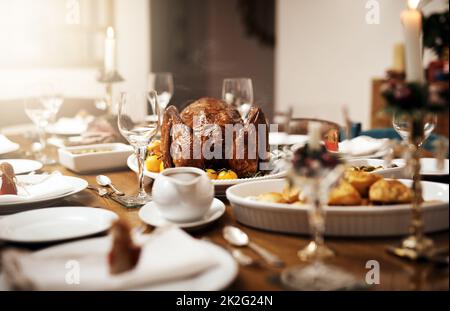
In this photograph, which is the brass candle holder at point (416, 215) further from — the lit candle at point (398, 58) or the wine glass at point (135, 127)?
the lit candle at point (398, 58)

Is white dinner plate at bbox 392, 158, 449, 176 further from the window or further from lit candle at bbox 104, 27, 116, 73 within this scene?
the window

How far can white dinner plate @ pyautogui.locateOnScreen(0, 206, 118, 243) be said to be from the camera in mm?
1010

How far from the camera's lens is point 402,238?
100 centimetres

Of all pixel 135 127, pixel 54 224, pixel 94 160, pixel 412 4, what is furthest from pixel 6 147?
pixel 412 4

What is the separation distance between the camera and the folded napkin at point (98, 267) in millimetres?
745

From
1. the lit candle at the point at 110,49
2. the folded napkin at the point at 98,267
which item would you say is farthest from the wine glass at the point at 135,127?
the lit candle at the point at 110,49

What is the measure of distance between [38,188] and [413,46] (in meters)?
0.96

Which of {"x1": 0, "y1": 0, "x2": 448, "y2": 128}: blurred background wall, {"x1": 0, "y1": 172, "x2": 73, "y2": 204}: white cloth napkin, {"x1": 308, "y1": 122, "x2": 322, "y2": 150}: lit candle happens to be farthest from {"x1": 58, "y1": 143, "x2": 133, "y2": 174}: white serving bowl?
{"x1": 0, "y1": 0, "x2": 448, "y2": 128}: blurred background wall

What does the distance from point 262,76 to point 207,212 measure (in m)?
5.53

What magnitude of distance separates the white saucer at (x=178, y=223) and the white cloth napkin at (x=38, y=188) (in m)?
0.28

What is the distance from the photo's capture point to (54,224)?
1.11 meters

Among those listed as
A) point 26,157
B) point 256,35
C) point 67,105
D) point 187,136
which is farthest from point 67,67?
point 187,136

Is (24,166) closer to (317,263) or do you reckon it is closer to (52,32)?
(317,263)

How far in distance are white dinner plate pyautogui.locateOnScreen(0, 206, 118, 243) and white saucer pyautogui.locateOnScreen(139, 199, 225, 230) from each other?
0.07 metres
